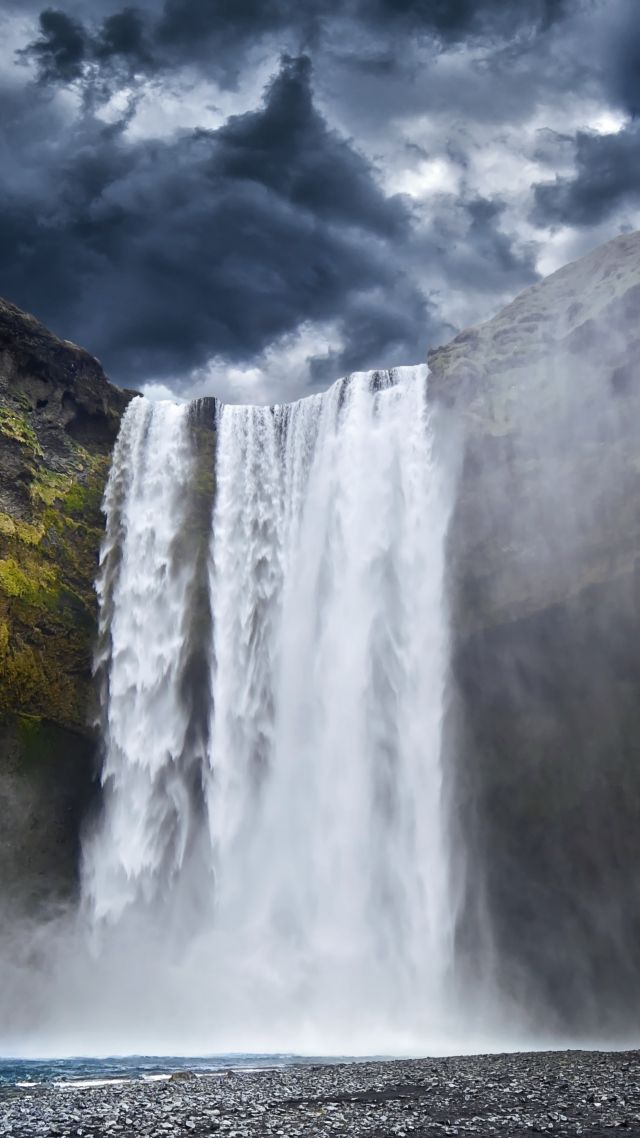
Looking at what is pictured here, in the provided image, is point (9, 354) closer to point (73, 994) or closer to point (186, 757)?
point (186, 757)

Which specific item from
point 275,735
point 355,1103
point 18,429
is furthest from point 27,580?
point 355,1103

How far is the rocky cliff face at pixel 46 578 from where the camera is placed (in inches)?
1057

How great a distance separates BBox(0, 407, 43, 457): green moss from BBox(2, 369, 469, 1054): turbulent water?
121 inches

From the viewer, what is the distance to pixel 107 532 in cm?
3150

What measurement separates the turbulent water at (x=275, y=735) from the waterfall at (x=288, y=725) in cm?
7

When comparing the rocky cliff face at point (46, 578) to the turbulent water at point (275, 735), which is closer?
the turbulent water at point (275, 735)

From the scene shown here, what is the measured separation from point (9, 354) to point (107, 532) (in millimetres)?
7095

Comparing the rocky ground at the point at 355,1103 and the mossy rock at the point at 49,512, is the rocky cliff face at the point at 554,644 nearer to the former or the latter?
the rocky ground at the point at 355,1103

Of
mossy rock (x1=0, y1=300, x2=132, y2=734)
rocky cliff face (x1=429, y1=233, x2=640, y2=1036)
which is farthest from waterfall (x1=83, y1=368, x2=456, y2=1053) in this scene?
rocky cliff face (x1=429, y1=233, x2=640, y2=1036)

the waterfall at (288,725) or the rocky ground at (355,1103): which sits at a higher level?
the waterfall at (288,725)

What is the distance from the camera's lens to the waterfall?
79.2 feet

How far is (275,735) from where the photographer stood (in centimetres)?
2830

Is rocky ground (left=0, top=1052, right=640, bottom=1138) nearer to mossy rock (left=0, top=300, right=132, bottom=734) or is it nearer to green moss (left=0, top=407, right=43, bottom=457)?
mossy rock (left=0, top=300, right=132, bottom=734)

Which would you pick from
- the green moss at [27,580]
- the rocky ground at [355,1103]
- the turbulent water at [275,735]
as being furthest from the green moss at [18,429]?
the rocky ground at [355,1103]
